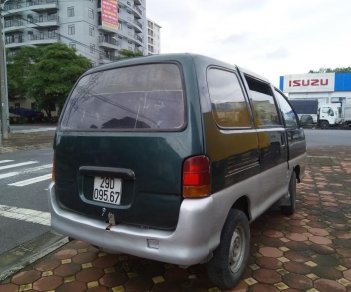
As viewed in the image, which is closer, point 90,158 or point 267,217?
point 90,158

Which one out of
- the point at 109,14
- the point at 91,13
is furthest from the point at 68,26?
the point at 109,14

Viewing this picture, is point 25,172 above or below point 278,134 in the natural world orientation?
below

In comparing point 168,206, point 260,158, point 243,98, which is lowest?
point 168,206

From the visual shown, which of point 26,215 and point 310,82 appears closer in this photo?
point 26,215

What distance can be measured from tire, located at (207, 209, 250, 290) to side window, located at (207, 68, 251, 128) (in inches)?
30.4

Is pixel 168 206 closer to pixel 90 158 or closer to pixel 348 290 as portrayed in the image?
pixel 90 158

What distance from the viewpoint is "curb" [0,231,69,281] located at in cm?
333

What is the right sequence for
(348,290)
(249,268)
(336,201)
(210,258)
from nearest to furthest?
(210,258) < (348,290) < (249,268) < (336,201)

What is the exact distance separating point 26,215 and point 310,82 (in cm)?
4079

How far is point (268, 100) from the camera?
415cm

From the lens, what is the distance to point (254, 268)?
10.8ft

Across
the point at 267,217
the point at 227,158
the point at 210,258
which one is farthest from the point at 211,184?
the point at 267,217

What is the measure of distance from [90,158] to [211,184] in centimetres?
101

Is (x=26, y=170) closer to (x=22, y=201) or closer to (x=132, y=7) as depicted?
(x=22, y=201)
